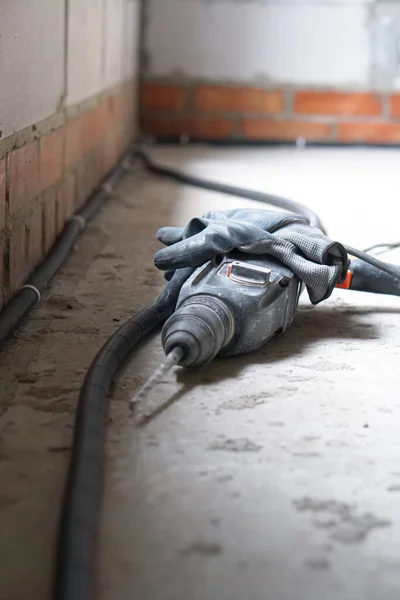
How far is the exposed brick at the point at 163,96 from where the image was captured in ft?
15.4

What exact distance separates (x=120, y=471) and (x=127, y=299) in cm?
76

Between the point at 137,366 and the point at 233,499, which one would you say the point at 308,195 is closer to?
the point at 137,366

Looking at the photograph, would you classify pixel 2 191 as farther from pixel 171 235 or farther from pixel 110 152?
pixel 110 152

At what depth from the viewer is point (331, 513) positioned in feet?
3.04

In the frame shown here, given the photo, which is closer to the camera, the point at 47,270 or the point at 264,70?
the point at 47,270

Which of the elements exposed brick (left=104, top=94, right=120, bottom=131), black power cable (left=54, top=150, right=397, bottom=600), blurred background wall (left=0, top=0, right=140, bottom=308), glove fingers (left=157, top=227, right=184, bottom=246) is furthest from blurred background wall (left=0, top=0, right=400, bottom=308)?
black power cable (left=54, top=150, right=397, bottom=600)

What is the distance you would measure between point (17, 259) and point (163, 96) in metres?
3.28

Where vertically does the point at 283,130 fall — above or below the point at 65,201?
above

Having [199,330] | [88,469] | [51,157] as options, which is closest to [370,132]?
[51,157]

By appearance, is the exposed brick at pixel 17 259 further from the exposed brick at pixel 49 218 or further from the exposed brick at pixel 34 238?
the exposed brick at pixel 49 218

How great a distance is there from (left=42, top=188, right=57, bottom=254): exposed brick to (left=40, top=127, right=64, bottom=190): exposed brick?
0.09ft

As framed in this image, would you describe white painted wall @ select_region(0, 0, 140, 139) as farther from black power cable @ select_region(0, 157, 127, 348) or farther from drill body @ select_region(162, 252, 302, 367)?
drill body @ select_region(162, 252, 302, 367)

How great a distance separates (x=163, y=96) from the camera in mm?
4719

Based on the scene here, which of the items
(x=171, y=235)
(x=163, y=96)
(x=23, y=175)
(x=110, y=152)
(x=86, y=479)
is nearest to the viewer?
(x=86, y=479)
